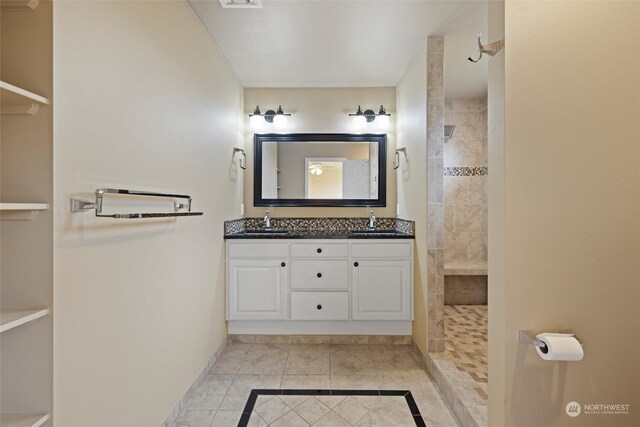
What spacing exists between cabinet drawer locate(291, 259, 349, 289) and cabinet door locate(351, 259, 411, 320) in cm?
10

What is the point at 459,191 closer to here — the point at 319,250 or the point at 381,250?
the point at 381,250

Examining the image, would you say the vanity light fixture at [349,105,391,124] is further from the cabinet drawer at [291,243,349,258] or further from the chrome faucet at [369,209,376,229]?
the cabinet drawer at [291,243,349,258]

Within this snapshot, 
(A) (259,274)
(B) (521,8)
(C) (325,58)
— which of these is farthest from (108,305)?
(C) (325,58)

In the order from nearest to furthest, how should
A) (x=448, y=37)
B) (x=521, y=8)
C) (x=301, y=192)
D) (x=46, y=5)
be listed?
(x=46, y=5) → (x=521, y=8) → (x=448, y=37) → (x=301, y=192)

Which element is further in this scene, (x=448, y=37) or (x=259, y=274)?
(x=259, y=274)

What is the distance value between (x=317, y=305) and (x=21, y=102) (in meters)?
2.26

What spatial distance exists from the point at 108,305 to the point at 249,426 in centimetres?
105

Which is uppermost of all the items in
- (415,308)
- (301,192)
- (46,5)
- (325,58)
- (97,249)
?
(325,58)

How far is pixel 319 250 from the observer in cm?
269

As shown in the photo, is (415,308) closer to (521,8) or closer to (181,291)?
(181,291)

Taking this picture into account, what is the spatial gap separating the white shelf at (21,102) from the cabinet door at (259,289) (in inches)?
73.7

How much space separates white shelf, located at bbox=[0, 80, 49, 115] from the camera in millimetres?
875

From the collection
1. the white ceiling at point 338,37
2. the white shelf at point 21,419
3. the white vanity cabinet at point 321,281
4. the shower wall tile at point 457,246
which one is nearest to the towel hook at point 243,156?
the white ceiling at point 338,37

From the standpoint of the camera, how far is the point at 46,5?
95 centimetres
